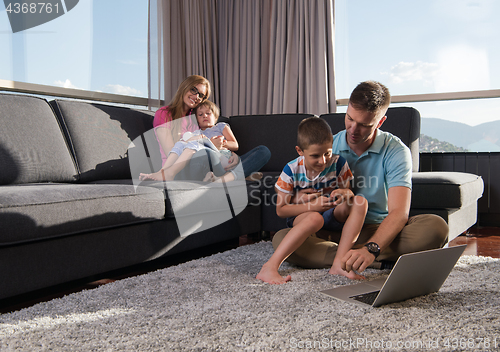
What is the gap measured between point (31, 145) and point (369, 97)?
1508 mm

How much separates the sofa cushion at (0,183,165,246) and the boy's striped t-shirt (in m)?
0.55

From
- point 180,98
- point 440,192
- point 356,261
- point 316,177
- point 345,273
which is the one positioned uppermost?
point 180,98

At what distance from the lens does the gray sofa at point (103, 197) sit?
4.15ft

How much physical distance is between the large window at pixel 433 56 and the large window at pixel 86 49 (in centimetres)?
184

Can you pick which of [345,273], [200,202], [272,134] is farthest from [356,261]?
[272,134]

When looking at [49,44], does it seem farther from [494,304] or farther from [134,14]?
[494,304]

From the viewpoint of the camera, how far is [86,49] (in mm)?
3088

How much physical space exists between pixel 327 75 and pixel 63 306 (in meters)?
3.04

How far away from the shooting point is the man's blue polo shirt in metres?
1.45

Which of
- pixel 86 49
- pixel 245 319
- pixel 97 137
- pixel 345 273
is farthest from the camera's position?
pixel 86 49

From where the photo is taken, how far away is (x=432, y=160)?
3.01 m

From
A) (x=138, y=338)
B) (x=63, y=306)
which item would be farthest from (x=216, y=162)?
(x=138, y=338)

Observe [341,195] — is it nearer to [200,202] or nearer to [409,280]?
[409,280]

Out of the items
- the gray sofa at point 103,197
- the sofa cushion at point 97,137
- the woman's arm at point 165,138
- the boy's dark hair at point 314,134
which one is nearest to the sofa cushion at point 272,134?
the gray sofa at point 103,197
